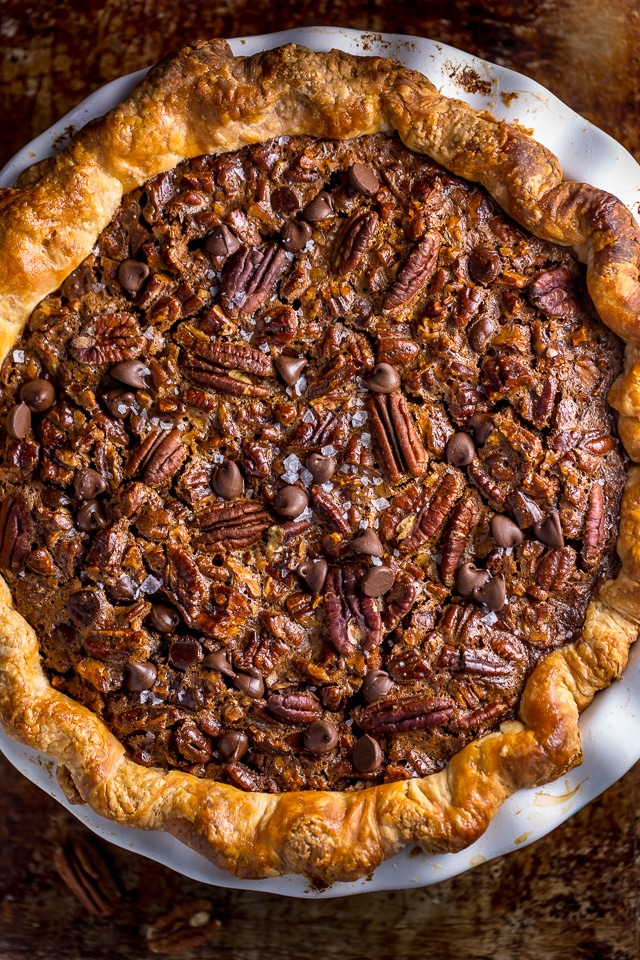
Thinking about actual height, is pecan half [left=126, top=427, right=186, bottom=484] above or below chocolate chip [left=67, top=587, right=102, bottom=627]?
above

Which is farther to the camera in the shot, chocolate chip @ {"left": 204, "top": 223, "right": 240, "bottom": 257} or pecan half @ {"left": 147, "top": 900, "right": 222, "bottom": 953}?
pecan half @ {"left": 147, "top": 900, "right": 222, "bottom": 953}

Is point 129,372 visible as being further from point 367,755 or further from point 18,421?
point 367,755

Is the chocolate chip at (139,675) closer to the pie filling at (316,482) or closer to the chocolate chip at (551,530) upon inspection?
the pie filling at (316,482)

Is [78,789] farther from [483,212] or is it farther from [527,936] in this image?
[483,212]

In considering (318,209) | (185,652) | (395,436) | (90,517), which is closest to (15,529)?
(90,517)

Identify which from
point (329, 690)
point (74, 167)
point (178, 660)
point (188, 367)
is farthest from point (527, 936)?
point (74, 167)

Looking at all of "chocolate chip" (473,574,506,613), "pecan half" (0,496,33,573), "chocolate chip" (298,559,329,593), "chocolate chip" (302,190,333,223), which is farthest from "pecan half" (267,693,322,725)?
"chocolate chip" (302,190,333,223)

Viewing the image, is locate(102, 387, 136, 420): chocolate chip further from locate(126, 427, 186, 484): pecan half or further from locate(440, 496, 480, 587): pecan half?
locate(440, 496, 480, 587): pecan half

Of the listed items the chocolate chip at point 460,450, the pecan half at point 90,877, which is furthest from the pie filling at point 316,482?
the pecan half at point 90,877
